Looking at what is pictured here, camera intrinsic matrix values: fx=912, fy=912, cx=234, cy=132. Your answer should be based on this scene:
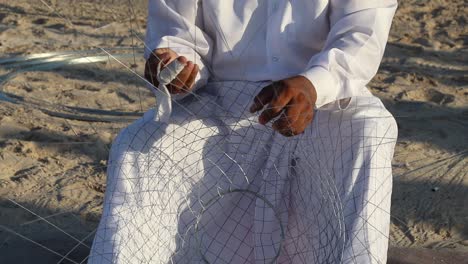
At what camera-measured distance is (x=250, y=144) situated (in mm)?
2516

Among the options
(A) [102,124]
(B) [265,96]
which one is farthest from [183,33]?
(A) [102,124]

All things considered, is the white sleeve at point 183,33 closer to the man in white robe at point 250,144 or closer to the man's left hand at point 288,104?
the man in white robe at point 250,144

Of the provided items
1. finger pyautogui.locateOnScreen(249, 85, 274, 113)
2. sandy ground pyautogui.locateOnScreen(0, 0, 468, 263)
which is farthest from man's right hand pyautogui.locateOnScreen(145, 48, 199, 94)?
finger pyautogui.locateOnScreen(249, 85, 274, 113)

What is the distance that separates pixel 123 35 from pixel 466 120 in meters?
2.34

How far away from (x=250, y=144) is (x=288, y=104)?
0.34 m

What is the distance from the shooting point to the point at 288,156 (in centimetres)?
247

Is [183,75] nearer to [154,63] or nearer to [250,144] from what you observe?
[154,63]

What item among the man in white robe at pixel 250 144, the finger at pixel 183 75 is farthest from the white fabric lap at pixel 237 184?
the finger at pixel 183 75

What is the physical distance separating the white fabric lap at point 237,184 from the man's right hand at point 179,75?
0.10 m

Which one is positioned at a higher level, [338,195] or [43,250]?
[338,195]

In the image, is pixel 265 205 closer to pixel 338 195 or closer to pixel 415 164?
pixel 338 195

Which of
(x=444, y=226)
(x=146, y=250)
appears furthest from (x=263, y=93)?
(x=444, y=226)

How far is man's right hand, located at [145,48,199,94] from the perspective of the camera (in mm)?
2438

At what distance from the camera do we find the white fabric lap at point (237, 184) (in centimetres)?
230
